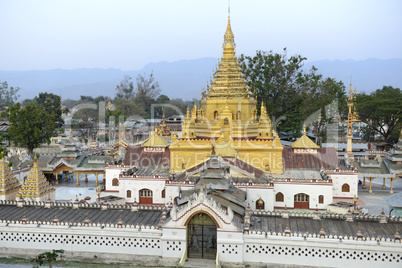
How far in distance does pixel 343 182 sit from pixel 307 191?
145 inches

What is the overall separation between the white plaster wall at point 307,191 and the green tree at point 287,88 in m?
20.5

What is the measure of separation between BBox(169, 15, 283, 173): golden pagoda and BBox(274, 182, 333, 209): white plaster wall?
206cm

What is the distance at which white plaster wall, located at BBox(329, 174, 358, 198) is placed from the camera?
2748 cm

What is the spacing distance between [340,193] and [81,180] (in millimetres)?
21770

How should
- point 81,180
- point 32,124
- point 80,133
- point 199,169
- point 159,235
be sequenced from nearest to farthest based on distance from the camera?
point 159,235
point 199,169
point 81,180
point 32,124
point 80,133

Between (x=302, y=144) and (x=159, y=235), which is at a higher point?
(x=302, y=144)

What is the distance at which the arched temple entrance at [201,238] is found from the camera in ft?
56.7

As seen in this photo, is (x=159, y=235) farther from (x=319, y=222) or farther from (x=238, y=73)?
(x=238, y=73)

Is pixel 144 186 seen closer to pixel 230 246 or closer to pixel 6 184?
pixel 6 184

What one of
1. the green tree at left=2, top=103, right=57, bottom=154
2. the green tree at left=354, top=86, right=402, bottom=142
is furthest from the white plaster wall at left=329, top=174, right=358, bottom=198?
the green tree at left=2, top=103, right=57, bottom=154

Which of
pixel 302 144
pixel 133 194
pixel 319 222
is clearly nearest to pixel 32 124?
pixel 133 194

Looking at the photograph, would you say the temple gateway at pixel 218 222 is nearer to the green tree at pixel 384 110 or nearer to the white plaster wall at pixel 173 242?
the white plaster wall at pixel 173 242

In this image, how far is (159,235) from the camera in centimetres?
1734

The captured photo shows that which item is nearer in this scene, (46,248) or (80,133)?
(46,248)
